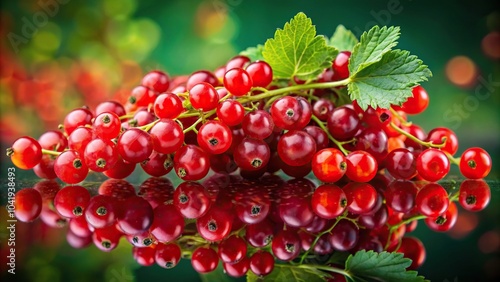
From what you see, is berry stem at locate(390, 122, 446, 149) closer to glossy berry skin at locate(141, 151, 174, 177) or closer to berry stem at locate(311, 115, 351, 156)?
berry stem at locate(311, 115, 351, 156)

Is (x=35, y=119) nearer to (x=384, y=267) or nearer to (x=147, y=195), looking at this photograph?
(x=147, y=195)

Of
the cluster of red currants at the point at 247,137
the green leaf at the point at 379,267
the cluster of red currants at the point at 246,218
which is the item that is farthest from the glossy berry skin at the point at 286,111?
the green leaf at the point at 379,267

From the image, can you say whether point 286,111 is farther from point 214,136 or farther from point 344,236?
point 344,236

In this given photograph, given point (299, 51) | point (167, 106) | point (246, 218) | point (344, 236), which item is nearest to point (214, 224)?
point (246, 218)

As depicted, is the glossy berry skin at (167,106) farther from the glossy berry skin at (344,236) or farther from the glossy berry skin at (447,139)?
the glossy berry skin at (447,139)

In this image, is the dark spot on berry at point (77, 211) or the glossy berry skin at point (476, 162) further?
the glossy berry skin at point (476, 162)

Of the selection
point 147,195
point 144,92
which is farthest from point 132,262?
point 144,92
